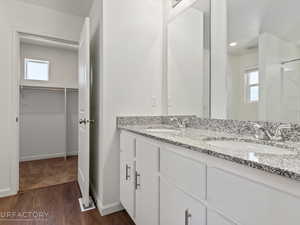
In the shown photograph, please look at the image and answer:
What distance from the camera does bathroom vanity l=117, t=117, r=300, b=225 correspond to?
52cm

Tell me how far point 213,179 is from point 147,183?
630 mm

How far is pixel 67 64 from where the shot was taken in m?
3.69

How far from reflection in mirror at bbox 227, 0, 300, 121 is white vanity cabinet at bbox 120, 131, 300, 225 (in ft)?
2.26

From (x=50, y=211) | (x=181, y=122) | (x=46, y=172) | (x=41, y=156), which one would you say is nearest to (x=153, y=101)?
(x=181, y=122)

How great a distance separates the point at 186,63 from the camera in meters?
1.87

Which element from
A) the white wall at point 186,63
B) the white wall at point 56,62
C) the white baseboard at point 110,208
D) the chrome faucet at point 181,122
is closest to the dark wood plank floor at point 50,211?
the white baseboard at point 110,208

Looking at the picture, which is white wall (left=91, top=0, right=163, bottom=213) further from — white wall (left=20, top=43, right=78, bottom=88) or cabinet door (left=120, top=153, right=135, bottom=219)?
white wall (left=20, top=43, right=78, bottom=88)

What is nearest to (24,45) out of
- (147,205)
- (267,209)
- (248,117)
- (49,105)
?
(49,105)

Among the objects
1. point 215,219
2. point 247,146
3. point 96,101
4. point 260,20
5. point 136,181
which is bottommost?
point 136,181

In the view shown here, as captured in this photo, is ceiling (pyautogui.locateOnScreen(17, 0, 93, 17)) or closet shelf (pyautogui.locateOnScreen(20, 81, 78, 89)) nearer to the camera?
ceiling (pyautogui.locateOnScreen(17, 0, 93, 17))

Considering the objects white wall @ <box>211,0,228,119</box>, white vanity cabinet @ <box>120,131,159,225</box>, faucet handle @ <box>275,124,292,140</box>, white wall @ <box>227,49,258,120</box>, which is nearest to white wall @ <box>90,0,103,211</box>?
white vanity cabinet @ <box>120,131,159,225</box>

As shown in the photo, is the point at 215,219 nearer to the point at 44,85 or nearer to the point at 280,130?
the point at 280,130

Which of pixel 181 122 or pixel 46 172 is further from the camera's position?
pixel 46 172

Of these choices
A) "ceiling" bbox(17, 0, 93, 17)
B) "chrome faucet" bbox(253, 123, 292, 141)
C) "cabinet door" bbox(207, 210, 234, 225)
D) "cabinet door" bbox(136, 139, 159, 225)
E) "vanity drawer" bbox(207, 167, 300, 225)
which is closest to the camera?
"vanity drawer" bbox(207, 167, 300, 225)
